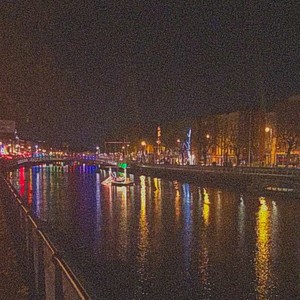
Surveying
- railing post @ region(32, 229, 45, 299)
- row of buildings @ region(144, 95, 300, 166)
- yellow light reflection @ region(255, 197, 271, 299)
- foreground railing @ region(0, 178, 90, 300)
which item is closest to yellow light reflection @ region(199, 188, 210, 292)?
yellow light reflection @ region(255, 197, 271, 299)

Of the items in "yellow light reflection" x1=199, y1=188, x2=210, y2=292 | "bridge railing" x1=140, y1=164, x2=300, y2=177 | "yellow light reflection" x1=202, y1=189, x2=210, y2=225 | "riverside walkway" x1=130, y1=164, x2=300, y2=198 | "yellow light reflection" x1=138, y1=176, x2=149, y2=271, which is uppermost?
"bridge railing" x1=140, y1=164, x2=300, y2=177

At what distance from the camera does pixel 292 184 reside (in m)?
47.9

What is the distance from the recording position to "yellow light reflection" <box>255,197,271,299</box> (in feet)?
53.7

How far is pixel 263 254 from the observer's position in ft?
69.8

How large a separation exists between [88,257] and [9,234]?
209 inches

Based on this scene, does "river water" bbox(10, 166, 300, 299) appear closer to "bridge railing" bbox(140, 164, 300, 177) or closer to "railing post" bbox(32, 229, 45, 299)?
"railing post" bbox(32, 229, 45, 299)

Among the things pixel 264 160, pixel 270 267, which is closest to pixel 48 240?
pixel 270 267

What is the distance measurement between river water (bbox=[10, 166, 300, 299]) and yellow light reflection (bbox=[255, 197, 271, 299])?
0.03 meters

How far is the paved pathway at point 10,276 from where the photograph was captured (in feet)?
30.6

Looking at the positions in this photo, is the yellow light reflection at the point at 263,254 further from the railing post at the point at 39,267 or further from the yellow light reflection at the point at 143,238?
the railing post at the point at 39,267

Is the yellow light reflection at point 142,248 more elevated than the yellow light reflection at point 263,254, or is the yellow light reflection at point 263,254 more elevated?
the yellow light reflection at point 142,248

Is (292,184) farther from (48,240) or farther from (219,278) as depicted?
(48,240)

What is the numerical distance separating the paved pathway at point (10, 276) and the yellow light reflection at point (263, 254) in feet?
25.1

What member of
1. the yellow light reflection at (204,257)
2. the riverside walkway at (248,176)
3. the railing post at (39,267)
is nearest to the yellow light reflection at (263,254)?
the yellow light reflection at (204,257)
